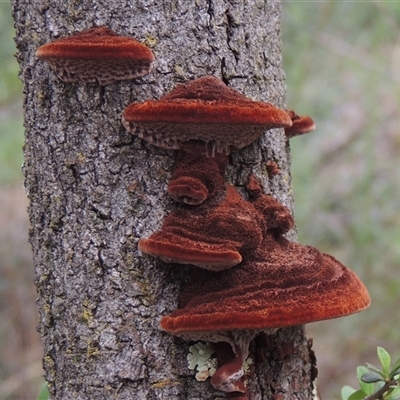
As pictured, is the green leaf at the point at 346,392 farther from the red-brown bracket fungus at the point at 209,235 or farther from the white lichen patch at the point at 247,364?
the red-brown bracket fungus at the point at 209,235

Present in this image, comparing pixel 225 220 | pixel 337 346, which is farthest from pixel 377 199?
pixel 225 220

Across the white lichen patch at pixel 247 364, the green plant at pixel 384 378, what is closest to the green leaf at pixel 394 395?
the green plant at pixel 384 378

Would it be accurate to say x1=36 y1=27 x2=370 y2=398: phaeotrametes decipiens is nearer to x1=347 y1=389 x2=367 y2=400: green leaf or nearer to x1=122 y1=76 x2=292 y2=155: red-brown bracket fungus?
x1=122 y1=76 x2=292 y2=155: red-brown bracket fungus

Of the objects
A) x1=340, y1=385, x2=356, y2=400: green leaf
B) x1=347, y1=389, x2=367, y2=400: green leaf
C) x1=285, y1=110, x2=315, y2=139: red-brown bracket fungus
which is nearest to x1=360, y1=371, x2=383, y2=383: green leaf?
x1=347, y1=389, x2=367, y2=400: green leaf

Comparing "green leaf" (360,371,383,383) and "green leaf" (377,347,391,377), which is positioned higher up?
"green leaf" (377,347,391,377)

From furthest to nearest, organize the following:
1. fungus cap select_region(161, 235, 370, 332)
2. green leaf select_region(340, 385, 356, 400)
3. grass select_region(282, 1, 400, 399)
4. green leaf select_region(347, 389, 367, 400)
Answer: grass select_region(282, 1, 400, 399) < green leaf select_region(340, 385, 356, 400) < green leaf select_region(347, 389, 367, 400) < fungus cap select_region(161, 235, 370, 332)

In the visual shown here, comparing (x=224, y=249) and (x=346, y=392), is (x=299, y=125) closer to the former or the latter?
(x=224, y=249)

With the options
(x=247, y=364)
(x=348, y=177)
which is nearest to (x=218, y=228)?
(x=247, y=364)
